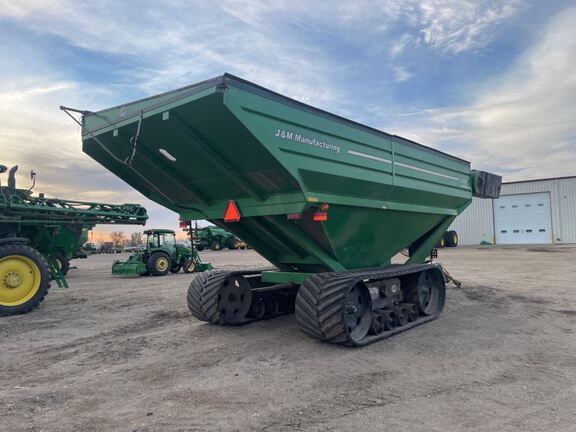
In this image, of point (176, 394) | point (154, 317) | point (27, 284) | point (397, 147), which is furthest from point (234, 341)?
point (27, 284)

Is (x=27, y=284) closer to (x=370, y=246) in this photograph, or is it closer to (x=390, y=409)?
(x=370, y=246)

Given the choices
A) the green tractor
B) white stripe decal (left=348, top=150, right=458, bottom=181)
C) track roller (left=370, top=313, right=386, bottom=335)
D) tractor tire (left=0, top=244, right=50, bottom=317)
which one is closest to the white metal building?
the green tractor

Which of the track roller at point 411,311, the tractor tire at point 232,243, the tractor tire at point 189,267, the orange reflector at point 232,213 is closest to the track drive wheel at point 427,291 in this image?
the track roller at point 411,311

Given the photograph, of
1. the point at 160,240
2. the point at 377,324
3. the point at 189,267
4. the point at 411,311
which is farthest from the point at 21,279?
the point at 160,240

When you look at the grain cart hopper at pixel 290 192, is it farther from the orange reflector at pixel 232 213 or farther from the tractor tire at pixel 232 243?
the tractor tire at pixel 232 243

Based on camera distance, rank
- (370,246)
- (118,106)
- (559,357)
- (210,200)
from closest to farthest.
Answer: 1. (559,357)
2. (118,106)
3. (210,200)
4. (370,246)

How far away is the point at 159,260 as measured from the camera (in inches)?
628

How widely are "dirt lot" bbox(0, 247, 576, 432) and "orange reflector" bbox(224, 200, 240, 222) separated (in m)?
1.62

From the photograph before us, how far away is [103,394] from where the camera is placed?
389 cm

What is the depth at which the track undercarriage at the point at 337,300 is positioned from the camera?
5.21 meters

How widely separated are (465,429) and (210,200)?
14.1 ft

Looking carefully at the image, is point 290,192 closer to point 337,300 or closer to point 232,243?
point 337,300

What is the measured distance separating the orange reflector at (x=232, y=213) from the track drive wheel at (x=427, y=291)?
322 cm

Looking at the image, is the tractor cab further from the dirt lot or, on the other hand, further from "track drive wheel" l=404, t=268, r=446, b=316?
"track drive wheel" l=404, t=268, r=446, b=316
